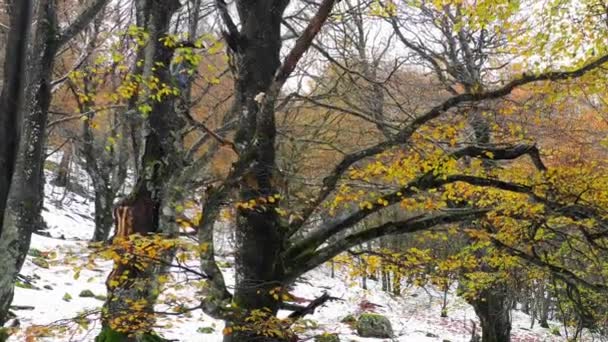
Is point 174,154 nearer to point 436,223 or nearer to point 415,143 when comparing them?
point 415,143

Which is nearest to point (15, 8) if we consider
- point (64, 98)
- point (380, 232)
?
point (380, 232)

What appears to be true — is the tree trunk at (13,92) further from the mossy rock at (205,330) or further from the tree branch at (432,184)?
the mossy rock at (205,330)

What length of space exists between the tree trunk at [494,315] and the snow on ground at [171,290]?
1.28m

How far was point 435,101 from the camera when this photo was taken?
9.80 meters

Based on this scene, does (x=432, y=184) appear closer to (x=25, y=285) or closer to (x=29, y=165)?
(x=29, y=165)

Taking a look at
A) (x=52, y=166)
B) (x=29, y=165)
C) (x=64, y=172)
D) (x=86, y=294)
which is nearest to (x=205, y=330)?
(x=86, y=294)

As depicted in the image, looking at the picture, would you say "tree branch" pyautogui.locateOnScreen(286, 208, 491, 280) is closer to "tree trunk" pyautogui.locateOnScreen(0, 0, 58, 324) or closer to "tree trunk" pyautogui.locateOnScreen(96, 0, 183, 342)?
"tree trunk" pyautogui.locateOnScreen(96, 0, 183, 342)

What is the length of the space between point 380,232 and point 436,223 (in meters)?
0.69

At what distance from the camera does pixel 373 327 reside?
14539 millimetres

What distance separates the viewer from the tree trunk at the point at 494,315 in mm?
11992

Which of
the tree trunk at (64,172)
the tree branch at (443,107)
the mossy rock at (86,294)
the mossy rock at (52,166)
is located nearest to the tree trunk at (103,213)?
the mossy rock at (86,294)

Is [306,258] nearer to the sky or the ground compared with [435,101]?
nearer to the ground

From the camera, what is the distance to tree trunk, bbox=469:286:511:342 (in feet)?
39.3

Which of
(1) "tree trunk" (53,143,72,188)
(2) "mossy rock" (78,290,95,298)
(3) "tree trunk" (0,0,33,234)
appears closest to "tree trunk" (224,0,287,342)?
(3) "tree trunk" (0,0,33,234)
